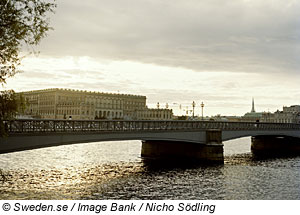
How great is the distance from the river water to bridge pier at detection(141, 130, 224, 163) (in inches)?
145

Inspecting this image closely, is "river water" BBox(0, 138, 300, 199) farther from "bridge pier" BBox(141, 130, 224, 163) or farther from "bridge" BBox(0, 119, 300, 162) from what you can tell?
"bridge pier" BBox(141, 130, 224, 163)

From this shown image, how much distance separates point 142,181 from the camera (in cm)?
2847

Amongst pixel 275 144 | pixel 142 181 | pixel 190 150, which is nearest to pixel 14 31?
pixel 142 181

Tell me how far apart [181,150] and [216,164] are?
6.40 metres

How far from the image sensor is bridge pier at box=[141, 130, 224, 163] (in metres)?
41.4

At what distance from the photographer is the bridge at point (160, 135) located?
85.9 feet

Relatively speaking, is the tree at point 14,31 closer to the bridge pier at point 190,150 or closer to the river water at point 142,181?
the river water at point 142,181

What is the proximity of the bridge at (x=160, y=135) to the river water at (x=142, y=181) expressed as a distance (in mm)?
3133

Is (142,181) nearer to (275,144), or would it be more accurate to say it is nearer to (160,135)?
(160,135)

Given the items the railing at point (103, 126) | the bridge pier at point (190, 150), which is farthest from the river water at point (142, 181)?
the railing at point (103, 126)

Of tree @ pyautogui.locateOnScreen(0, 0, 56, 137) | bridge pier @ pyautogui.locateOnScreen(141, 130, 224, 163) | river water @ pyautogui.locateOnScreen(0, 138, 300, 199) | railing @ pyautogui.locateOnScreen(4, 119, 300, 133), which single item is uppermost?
tree @ pyautogui.locateOnScreen(0, 0, 56, 137)

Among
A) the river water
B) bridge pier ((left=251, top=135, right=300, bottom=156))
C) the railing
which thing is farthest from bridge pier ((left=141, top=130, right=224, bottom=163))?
bridge pier ((left=251, top=135, right=300, bottom=156))

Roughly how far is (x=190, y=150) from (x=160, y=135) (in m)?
8.13
